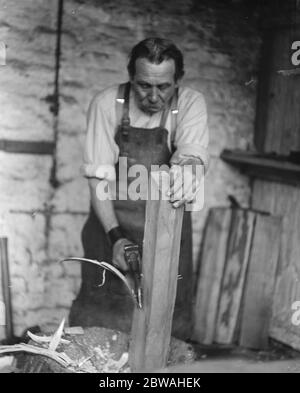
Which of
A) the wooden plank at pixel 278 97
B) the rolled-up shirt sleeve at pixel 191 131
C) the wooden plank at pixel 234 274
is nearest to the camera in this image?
the rolled-up shirt sleeve at pixel 191 131

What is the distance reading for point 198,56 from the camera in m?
4.48

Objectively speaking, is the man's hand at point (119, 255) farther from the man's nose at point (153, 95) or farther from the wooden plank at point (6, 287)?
the wooden plank at point (6, 287)

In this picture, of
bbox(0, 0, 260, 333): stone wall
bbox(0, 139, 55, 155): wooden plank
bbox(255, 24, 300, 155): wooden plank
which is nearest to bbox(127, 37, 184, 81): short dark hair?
bbox(0, 0, 260, 333): stone wall

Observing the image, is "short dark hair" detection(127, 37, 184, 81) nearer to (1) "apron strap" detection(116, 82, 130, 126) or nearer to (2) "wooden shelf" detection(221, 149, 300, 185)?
(1) "apron strap" detection(116, 82, 130, 126)

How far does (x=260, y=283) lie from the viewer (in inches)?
177

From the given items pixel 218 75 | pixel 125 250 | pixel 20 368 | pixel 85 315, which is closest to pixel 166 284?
pixel 125 250

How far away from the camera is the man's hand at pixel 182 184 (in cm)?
255

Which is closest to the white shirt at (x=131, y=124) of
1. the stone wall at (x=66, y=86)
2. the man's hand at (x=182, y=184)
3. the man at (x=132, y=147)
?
the man at (x=132, y=147)

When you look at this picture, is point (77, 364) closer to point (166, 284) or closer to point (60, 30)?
point (166, 284)

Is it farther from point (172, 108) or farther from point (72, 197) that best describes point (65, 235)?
point (172, 108)

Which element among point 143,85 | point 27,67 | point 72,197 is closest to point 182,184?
point 143,85

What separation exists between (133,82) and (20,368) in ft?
5.55

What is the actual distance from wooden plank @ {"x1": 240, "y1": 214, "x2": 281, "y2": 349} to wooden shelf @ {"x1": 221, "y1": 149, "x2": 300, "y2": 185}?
11.6 inches

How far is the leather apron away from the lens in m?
3.56
